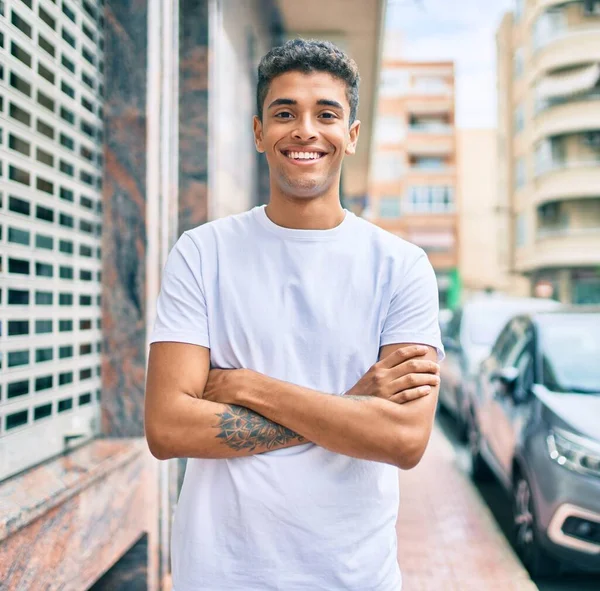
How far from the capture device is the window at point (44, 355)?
10.8 feet

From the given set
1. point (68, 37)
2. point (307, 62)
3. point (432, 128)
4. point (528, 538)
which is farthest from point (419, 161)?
point (307, 62)

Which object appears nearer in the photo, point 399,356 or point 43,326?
point 399,356

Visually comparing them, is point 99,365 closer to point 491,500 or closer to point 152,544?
point 152,544

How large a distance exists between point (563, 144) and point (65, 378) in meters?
36.1

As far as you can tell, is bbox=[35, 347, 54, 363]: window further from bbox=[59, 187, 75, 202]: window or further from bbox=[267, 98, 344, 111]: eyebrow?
bbox=[267, 98, 344, 111]: eyebrow

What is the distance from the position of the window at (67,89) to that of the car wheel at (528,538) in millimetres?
3501

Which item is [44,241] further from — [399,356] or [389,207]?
[389,207]

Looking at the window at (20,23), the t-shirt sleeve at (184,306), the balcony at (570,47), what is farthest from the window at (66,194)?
the balcony at (570,47)

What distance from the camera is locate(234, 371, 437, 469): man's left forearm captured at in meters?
1.97

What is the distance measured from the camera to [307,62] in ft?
6.98

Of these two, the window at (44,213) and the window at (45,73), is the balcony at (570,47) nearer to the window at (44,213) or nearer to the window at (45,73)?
the window at (45,73)

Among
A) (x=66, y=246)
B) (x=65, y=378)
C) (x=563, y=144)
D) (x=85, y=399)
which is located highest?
(x=563, y=144)

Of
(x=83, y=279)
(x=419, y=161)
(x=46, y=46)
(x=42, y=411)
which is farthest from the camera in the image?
(x=419, y=161)

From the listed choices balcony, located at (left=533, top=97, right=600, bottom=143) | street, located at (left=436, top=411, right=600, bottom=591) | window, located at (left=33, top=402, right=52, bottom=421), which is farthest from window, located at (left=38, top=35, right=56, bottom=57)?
balcony, located at (left=533, top=97, right=600, bottom=143)
